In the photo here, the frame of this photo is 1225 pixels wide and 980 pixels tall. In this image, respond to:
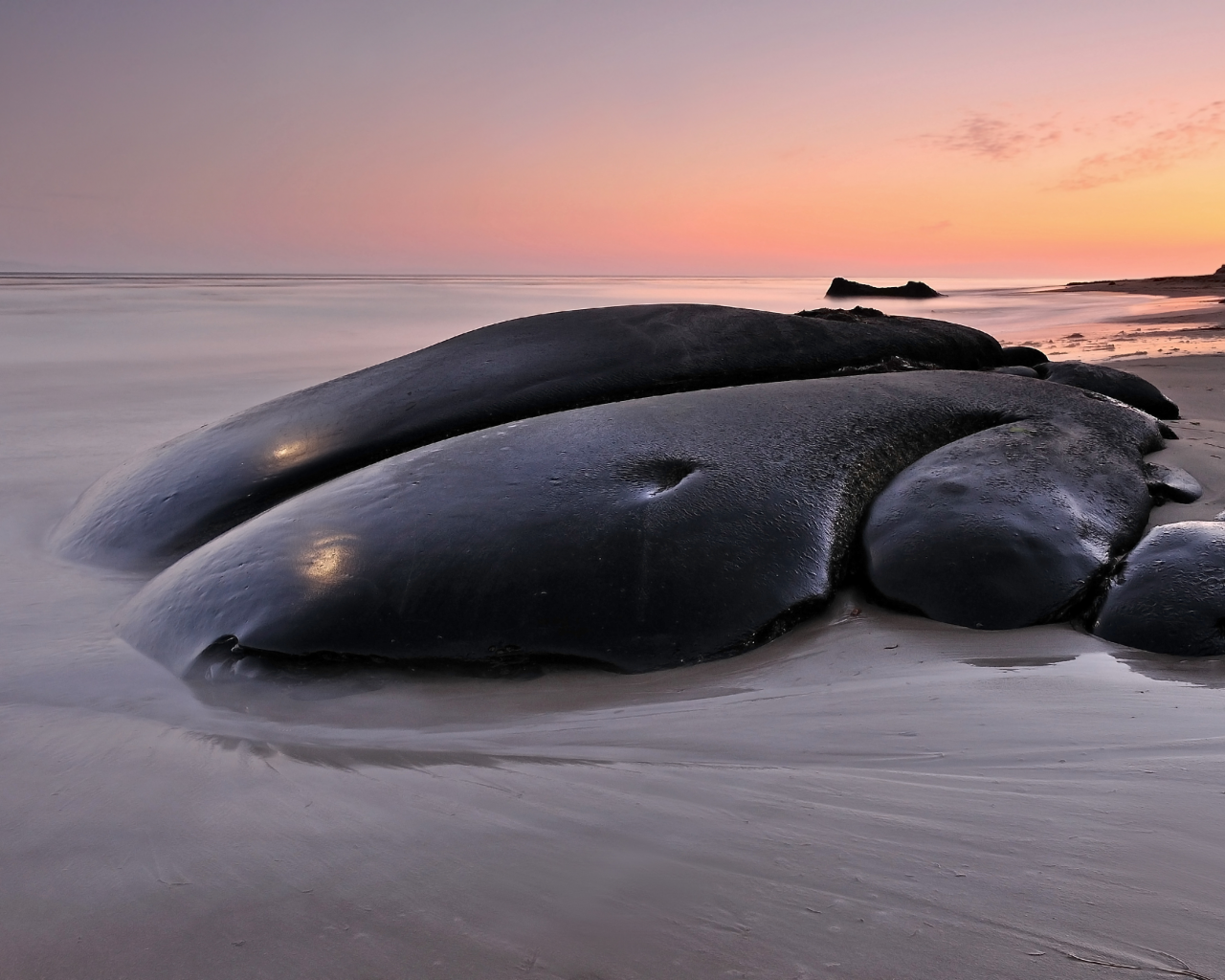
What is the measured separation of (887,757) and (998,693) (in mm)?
486

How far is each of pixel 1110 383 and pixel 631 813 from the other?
479 centimetres

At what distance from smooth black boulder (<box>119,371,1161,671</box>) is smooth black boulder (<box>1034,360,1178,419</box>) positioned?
1.90m

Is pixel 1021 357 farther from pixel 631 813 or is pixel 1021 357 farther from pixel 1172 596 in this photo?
pixel 631 813

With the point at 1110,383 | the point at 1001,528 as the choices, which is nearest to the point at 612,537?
the point at 1001,528

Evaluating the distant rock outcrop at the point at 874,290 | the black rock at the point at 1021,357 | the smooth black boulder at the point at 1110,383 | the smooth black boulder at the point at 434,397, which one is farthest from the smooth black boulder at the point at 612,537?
the distant rock outcrop at the point at 874,290

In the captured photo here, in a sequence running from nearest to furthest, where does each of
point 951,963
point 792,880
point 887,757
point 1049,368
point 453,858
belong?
point 951,963 → point 792,880 → point 453,858 → point 887,757 → point 1049,368

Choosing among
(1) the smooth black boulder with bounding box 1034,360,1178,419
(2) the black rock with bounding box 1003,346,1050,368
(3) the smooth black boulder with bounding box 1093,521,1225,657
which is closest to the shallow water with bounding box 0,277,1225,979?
(3) the smooth black boulder with bounding box 1093,521,1225,657

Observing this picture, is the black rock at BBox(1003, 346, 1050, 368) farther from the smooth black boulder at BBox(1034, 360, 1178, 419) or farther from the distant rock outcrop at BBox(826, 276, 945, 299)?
the distant rock outcrop at BBox(826, 276, 945, 299)

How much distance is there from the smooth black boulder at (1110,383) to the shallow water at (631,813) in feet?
9.99

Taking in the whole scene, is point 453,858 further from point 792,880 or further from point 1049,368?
point 1049,368

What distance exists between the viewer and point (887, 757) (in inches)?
80.9

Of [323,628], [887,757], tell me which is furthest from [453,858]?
[323,628]

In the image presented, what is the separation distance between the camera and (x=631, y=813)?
1.86 m

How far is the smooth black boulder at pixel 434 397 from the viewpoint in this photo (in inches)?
151
